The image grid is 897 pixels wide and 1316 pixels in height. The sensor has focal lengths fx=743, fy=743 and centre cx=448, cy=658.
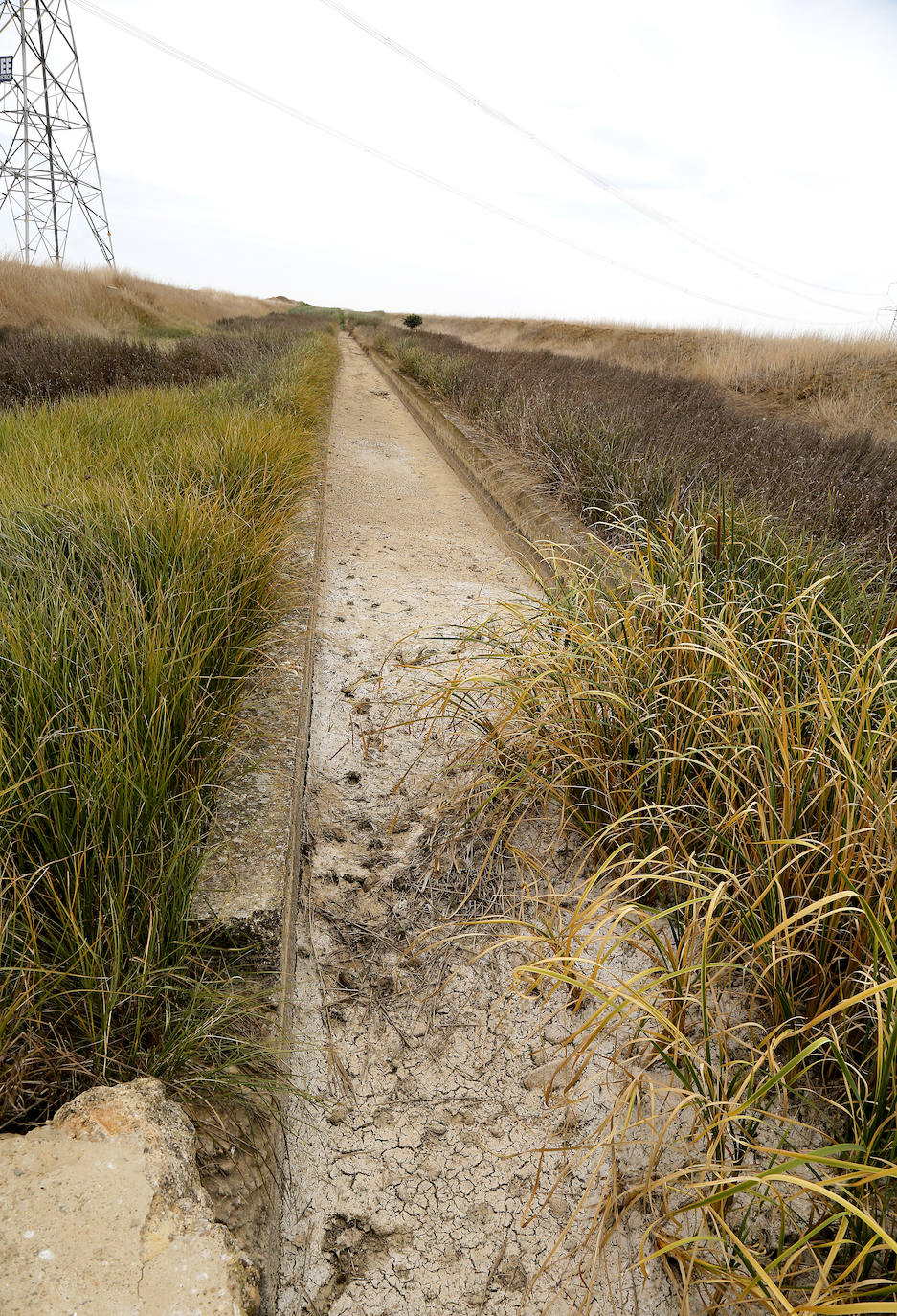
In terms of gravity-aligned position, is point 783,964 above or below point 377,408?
below

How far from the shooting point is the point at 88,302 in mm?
16078

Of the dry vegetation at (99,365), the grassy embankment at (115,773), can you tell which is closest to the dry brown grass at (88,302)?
the dry vegetation at (99,365)

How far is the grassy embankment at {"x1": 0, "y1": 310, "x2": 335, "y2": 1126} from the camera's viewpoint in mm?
1241

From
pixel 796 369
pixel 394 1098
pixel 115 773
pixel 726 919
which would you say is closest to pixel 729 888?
pixel 726 919

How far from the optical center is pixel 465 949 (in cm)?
188

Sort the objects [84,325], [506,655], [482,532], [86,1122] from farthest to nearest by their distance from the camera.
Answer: [84,325]
[482,532]
[506,655]
[86,1122]

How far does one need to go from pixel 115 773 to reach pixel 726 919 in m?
1.36

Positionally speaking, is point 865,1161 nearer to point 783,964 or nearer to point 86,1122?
point 783,964

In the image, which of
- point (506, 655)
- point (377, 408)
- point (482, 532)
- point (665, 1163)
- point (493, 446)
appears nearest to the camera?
point (665, 1163)

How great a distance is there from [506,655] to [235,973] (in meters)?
1.21

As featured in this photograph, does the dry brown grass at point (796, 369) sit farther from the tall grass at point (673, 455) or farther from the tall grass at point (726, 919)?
the tall grass at point (726, 919)

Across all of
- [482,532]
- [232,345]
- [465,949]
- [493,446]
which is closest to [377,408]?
[232,345]

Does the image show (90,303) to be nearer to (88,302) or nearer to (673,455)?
(88,302)

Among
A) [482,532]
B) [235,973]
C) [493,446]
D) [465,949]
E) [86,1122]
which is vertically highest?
[493,446]
